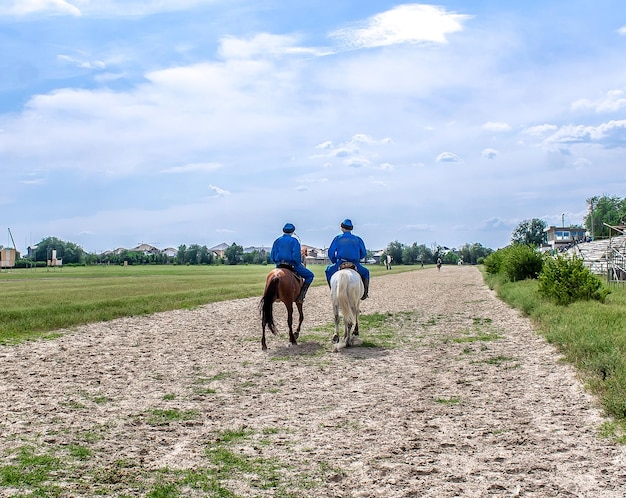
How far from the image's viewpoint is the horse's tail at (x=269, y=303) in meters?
13.5

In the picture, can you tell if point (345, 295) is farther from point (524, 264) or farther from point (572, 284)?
point (524, 264)

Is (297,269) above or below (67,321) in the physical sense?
above

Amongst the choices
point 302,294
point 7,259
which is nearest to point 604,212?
point 7,259

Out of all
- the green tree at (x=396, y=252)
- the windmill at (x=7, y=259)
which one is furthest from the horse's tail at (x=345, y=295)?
the green tree at (x=396, y=252)

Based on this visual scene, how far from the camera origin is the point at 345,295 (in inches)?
519

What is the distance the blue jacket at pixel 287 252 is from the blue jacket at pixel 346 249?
2.57 feet

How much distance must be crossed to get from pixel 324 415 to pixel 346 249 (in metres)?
6.59

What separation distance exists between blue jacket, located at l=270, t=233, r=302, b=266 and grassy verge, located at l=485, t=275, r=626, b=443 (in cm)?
565

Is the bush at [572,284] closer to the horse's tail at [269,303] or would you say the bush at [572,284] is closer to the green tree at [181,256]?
the horse's tail at [269,303]

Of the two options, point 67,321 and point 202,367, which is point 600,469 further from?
point 67,321

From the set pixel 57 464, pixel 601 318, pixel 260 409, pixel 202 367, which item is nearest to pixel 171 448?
pixel 57 464

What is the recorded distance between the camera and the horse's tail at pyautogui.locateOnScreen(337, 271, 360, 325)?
13.2 metres

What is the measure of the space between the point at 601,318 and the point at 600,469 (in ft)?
30.0

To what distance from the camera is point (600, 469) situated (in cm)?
579
